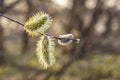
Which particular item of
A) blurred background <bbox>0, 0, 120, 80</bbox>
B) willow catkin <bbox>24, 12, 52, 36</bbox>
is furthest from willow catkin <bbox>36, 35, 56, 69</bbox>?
blurred background <bbox>0, 0, 120, 80</bbox>

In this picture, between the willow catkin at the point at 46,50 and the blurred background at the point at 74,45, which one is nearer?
the willow catkin at the point at 46,50

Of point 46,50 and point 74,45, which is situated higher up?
point 46,50

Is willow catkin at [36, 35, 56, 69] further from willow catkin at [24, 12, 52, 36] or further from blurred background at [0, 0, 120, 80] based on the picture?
blurred background at [0, 0, 120, 80]

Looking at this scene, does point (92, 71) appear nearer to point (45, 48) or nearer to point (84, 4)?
point (84, 4)

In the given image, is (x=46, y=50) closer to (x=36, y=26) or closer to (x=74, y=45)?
(x=36, y=26)

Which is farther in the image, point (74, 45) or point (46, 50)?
point (74, 45)

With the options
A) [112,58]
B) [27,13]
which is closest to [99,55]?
[112,58]

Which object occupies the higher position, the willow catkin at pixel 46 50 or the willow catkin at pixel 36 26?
the willow catkin at pixel 36 26

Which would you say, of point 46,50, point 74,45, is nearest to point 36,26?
point 46,50

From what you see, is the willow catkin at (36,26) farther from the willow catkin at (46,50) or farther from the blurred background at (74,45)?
the blurred background at (74,45)

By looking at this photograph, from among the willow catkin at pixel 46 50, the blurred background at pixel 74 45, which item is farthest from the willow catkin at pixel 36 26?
the blurred background at pixel 74 45
